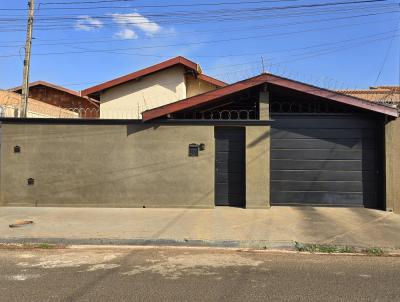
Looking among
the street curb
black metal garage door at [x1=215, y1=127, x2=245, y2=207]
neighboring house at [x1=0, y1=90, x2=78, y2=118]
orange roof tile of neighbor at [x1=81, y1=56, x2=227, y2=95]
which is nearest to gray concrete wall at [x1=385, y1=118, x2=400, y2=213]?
black metal garage door at [x1=215, y1=127, x2=245, y2=207]

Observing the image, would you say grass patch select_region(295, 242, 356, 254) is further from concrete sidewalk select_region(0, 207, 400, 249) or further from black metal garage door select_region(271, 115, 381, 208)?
black metal garage door select_region(271, 115, 381, 208)

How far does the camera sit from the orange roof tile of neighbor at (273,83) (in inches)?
479

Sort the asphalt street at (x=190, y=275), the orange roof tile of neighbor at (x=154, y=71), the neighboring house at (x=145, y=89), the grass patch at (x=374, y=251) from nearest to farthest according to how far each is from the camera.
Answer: the asphalt street at (x=190, y=275), the grass patch at (x=374, y=251), the orange roof tile of neighbor at (x=154, y=71), the neighboring house at (x=145, y=89)

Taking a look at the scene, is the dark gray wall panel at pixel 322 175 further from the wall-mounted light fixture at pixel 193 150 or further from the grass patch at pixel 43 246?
the grass patch at pixel 43 246

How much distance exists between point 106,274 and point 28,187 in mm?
7799

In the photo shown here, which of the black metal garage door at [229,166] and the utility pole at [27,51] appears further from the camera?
the utility pole at [27,51]

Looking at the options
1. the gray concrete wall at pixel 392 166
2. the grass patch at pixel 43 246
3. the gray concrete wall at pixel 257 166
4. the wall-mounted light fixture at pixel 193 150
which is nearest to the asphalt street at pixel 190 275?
the grass patch at pixel 43 246

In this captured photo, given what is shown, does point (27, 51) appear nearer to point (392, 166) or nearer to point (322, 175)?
point (322, 175)

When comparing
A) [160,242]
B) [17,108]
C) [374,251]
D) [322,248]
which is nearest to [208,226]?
[160,242]

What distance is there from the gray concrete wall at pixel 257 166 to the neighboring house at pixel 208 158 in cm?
3

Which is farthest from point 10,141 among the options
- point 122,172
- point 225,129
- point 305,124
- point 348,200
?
point 348,200

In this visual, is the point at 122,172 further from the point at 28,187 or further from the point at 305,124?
the point at 305,124

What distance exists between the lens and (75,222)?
10.5 meters

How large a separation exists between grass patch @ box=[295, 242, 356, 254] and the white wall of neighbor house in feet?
37.7
